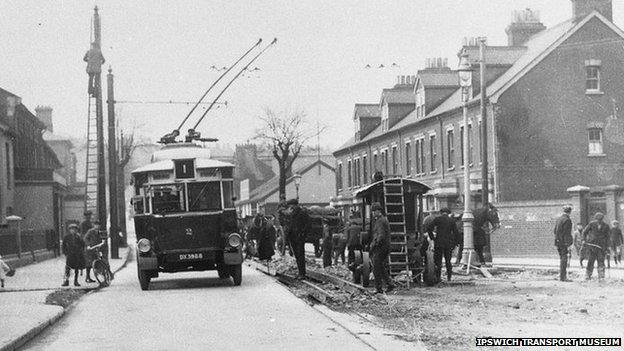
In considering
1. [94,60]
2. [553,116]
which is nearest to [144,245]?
[94,60]

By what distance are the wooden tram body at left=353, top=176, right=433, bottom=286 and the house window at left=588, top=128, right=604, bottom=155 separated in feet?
76.1

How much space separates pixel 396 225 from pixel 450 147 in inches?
1057

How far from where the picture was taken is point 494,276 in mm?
23453

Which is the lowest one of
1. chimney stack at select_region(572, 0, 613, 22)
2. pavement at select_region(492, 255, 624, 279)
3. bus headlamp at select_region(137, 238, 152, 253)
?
pavement at select_region(492, 255, 624, 279)

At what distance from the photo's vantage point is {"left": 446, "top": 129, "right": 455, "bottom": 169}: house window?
45688 millimetres

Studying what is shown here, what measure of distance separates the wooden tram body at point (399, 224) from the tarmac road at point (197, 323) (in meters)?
2.14

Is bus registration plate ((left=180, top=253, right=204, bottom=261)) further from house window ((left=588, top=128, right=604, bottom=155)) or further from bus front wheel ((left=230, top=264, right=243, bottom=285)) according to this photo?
house window ((left=588, top=128, right=604, bottom=155))

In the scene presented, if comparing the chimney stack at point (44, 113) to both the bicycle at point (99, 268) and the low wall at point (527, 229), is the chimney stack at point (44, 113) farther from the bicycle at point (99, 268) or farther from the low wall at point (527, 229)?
the bicycle at point (99, 268)

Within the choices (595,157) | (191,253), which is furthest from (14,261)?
(595,157)

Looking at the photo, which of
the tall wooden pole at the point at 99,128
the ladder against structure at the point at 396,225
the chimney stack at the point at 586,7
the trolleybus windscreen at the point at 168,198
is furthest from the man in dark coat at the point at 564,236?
the chimney stack at the point at 586,7

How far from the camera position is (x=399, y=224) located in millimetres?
19562

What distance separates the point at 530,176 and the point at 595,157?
3329 millimetres

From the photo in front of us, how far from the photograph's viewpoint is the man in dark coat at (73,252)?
21.9 metres

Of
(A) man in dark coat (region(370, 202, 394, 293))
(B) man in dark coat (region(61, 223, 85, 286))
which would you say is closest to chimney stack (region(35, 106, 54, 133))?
(B) man in dark coat (region(61, 223, 85, 286))
